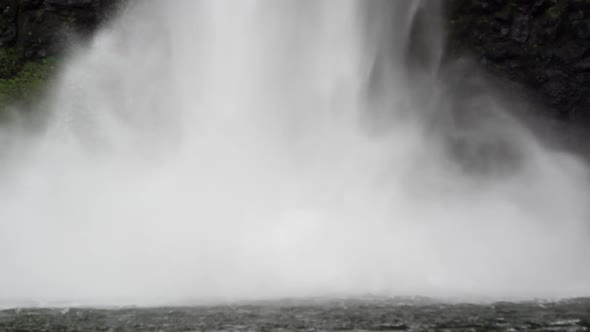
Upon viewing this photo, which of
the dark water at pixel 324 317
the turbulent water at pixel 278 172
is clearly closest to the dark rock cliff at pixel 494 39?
the turbulent water at pixel 278 172

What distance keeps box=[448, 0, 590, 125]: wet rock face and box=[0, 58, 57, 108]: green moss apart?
1519 centimetres

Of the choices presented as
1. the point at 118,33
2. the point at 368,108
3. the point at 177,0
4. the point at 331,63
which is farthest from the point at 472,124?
the point at 118,33

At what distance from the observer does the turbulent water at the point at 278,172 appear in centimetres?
1638

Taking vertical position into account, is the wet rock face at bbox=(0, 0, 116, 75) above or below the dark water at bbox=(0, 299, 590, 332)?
above

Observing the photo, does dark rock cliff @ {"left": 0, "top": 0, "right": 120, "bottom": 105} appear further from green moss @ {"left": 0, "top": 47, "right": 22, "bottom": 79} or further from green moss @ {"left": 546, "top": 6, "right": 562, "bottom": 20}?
green moss @ {"left": 546, "top": 6, "right": 562, "bottom": 20}

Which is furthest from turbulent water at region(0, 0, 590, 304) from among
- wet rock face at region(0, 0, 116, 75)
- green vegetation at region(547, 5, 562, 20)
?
green vegetation at region(547, 5, 562, 20)

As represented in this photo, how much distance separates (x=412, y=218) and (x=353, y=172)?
2.81 m

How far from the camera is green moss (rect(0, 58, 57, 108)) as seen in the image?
26906mm

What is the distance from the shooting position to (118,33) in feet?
85.9

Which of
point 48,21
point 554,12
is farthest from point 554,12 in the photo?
point 48,21

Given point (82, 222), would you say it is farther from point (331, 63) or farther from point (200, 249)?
point (331, 63)

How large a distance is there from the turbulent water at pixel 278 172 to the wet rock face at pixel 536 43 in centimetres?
107

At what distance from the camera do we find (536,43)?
82.0 ft

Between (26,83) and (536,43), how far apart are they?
1876cm
